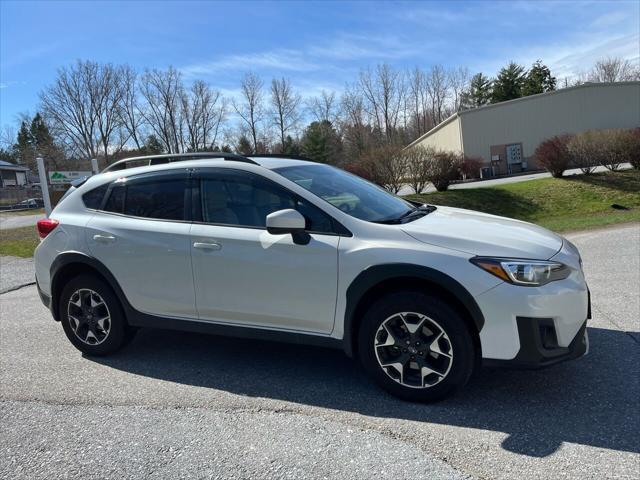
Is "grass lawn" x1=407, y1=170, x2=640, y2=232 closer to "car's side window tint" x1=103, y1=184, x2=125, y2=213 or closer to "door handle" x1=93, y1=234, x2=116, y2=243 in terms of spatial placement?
"car's side window tint" x1=103, y1=184, x2=125, y2=213

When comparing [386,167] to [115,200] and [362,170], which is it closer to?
[362,170]

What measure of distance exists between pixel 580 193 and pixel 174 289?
2142 centimetres

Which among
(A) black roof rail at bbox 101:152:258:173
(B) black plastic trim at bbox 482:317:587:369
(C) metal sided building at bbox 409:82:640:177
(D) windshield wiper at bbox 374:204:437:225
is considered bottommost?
(B) black plastic trim at bbox 482:317:587:369

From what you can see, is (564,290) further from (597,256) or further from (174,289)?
(597,256)

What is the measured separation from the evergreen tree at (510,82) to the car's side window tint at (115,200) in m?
68.7

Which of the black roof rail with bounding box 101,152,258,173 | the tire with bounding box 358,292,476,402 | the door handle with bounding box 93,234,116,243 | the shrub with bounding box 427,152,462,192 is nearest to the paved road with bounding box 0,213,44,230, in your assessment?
the shrub with bounding box 427,152,462,192

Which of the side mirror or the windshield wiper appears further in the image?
the windshield wiper

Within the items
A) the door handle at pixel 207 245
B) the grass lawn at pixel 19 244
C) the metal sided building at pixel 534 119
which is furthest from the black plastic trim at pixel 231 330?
the metal sided building at pixel 534 119

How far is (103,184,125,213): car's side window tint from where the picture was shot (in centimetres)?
467

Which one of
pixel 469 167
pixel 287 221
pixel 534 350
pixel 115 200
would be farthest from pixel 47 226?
pixel 469 167

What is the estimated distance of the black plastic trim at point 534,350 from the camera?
3184mm

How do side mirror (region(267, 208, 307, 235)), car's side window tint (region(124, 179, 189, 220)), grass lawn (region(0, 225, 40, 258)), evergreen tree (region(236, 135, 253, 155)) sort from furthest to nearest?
evergreen tree (region(236, 135, 253, 155)) → grass lawn (region(0, 225, 40, 258)) → car's side window tint (region(124, 179, 189, 220)) → side mirror (region(267, 208, 307, 235))

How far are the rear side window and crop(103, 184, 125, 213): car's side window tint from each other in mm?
97

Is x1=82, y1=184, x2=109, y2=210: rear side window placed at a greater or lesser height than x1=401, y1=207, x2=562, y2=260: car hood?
greater
